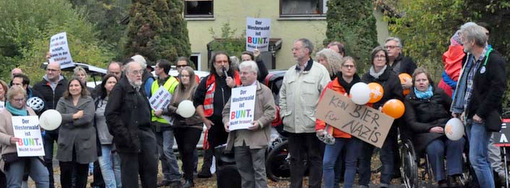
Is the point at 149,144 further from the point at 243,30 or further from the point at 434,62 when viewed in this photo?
the point at 243,30

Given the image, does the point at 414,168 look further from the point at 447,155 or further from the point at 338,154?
the point at 338,154

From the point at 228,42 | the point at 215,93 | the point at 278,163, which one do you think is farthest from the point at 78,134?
the point at 228,42

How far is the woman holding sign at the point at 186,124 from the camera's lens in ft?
41.7

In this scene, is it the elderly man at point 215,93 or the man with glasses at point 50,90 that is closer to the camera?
the elderly man at point 215,93

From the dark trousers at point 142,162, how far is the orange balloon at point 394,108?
2962 mm

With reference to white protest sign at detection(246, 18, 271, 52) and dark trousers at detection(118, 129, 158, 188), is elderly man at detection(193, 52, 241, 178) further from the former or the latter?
white protest sign at detection(246, 18, 271, 52)

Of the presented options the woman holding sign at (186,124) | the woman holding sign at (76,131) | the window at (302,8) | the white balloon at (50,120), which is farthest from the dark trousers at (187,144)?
the window at (302,8)

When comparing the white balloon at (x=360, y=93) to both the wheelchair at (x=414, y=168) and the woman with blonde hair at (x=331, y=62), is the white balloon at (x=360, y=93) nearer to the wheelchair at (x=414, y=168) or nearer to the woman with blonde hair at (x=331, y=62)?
the wheelchair at (x=414, y=168)

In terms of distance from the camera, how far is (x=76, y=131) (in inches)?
473

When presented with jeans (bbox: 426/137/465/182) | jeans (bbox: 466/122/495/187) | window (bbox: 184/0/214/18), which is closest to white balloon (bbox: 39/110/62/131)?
jeans (bbox: 426/137/465/182)

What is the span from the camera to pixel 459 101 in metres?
10.1

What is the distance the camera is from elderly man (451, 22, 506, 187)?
9617 mm

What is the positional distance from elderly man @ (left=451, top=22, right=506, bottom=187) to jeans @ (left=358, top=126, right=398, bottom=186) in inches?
56.8

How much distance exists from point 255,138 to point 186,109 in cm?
170
